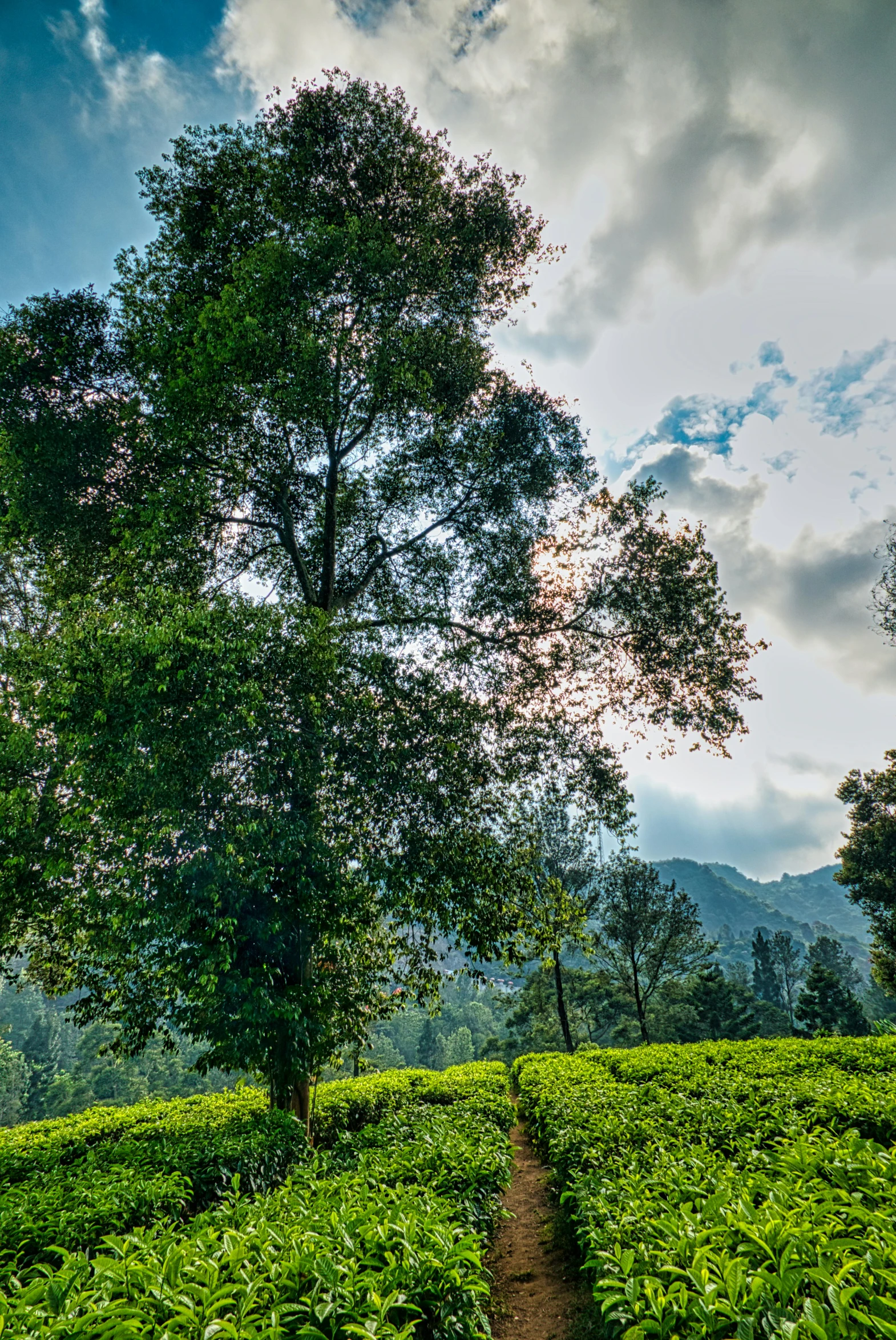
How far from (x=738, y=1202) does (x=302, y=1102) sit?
850 cm

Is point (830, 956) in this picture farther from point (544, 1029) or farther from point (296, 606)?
point (296, 606)

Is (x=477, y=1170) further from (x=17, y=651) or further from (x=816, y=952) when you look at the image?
(x=816, y=952)

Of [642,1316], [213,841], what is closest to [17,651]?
[213,841]

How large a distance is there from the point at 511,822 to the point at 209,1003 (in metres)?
5.40

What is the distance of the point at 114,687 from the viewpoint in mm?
7238

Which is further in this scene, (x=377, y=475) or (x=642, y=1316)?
(x=377, y=475)

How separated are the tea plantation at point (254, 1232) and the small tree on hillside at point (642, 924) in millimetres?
22054

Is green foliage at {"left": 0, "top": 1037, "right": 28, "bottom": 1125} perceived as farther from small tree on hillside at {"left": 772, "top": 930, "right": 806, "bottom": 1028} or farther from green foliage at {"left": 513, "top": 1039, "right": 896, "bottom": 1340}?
small tree on hillside at {"left": 772, "top": 930, "right": 806, "bottom": 1028}

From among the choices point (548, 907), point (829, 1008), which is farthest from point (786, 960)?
point (548, 907)

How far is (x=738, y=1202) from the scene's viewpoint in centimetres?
328

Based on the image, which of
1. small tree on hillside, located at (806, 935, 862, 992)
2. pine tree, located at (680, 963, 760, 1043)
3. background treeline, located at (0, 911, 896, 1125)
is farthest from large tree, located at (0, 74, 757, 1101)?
small tree on hillside, located at (806, 935, 862, 992)

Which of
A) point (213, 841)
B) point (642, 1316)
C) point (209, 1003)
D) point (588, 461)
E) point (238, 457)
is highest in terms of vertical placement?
point (588, 461)

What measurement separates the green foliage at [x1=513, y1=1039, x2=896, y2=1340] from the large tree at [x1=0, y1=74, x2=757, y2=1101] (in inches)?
139

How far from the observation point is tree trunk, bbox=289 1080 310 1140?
30.6 ft
